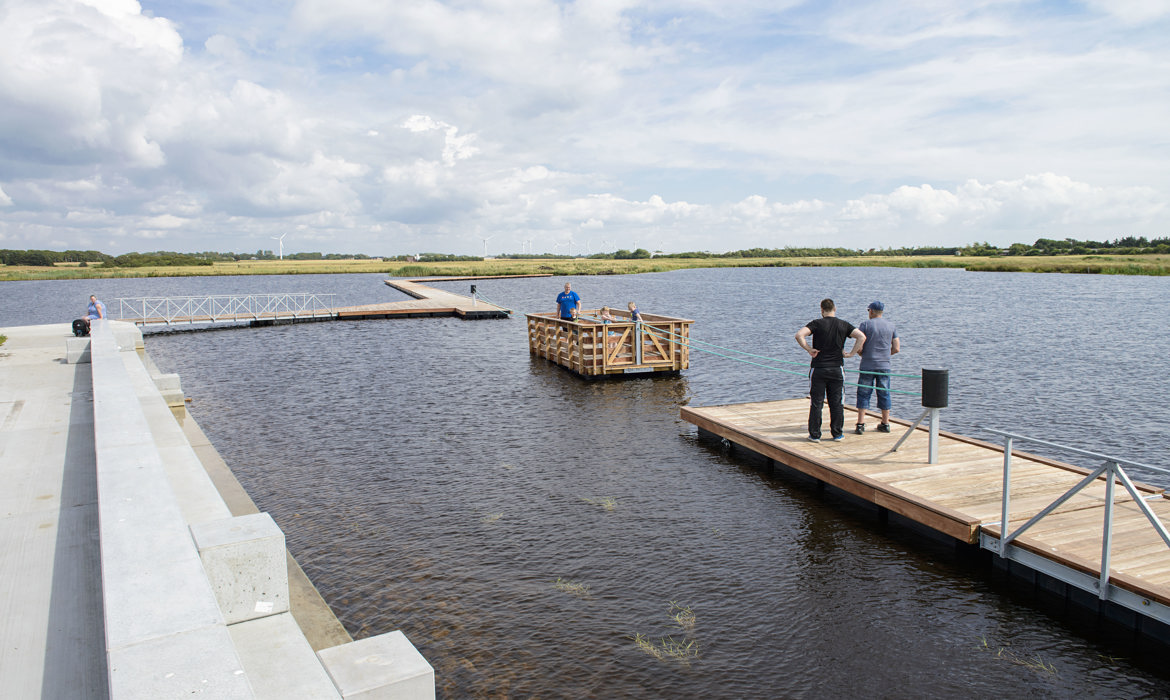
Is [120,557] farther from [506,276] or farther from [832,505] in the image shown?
[506,276]

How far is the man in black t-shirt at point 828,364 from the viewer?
1086 centimetres

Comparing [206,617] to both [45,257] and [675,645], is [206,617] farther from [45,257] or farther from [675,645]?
[45,257]

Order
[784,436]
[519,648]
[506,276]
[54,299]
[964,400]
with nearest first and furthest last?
[519,648]
[784,436]
[964,400]
[54,299]
[506,276]

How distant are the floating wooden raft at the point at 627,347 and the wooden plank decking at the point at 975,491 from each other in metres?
7.84

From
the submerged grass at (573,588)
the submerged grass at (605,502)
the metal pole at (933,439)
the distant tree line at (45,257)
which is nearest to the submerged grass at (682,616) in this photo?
the submerged grass at (573,588)

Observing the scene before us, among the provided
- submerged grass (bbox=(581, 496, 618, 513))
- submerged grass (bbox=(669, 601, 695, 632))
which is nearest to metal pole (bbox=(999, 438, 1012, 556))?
submerged grass (bbox=(669, 601, 695, 632))

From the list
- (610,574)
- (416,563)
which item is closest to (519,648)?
(610,574)

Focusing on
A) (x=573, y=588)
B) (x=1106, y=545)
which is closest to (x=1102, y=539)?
(x=1106, y=545)

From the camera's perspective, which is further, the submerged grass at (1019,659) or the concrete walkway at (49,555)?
the submerged grass at (1019,659)

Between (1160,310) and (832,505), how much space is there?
1769 inches

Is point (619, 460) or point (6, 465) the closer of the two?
point (6, 465)

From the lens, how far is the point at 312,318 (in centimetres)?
4025

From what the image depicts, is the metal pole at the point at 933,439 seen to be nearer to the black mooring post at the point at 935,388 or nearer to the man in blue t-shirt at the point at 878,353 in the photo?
the black mooring post at the point at 935,388

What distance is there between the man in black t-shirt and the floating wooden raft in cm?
930
